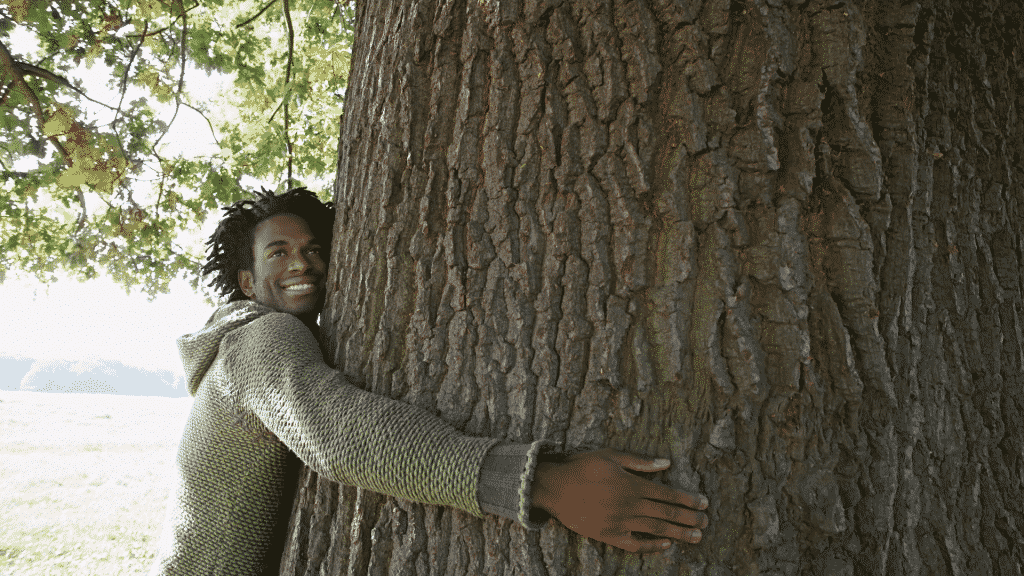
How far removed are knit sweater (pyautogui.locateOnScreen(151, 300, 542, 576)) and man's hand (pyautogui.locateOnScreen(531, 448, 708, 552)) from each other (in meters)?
0.09

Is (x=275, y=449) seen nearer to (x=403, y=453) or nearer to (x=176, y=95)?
(x=403, y=453)

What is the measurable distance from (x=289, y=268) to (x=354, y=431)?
96 centimetres

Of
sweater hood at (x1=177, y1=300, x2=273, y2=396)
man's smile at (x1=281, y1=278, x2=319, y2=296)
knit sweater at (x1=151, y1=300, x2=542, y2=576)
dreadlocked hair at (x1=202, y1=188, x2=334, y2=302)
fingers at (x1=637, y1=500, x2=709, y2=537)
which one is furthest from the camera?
dreadlocked hair at (x1=202, y1=188, x2=334, y2=302)

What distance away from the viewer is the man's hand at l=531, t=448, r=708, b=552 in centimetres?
122

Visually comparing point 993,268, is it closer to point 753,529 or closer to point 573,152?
point 753,529

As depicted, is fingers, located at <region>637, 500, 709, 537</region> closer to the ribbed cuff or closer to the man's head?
the ribbed cuff

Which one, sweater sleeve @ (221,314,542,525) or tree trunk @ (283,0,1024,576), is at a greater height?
tree trunk @ (283,0,1024,576)

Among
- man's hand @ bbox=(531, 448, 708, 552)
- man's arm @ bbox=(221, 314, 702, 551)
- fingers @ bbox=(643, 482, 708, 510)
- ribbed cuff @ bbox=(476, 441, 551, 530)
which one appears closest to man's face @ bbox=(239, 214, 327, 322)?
man's arm @ bbox=(221, 314, 702, 551)

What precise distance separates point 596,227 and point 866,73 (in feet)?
2.38

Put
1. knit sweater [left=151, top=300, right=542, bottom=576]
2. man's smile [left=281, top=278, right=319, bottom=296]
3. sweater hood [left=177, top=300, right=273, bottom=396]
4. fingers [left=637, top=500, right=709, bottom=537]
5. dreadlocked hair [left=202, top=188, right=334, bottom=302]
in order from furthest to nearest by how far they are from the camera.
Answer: dreadlocked hair [left=202, top=188, right=334, bottom=302]
man's smile [left=281, top=278, right=319, bottom=296]
sweater hood [left=177, top=300, right=273, bottom=396]
knit sweater [left=151, top=300, right=542, bottom=576]
fingers [left=637, top=500, right=709, bottom=537]

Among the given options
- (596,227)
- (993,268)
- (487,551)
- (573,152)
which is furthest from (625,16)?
(487,551)

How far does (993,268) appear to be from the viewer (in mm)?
1490

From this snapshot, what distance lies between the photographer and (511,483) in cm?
127

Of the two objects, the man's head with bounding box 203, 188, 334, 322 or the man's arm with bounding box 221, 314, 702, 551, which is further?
the man's head with bounding box 203, 188, 334, 322
